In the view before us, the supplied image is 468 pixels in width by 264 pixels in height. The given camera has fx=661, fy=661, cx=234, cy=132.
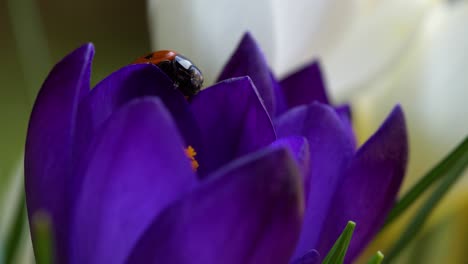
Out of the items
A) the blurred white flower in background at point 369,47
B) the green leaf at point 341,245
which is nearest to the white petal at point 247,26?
the blurred white flower in background at point 369,47

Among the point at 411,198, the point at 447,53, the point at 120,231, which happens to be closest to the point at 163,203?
the point at 120,231

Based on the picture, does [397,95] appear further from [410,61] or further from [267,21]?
[267,21]

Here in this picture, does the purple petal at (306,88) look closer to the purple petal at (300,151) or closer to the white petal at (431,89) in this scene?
the purple petal at (300,151)

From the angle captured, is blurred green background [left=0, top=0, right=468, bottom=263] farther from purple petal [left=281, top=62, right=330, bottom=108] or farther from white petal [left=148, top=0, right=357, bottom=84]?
purple petal [left=281, top=62, right=330, bottom=108]

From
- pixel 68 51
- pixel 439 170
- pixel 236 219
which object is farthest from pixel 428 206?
pixel 68 51

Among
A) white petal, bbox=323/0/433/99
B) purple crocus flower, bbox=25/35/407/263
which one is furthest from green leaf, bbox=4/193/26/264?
white petal, bbox=323/0/433/99

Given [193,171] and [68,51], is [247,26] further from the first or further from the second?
[68,51]

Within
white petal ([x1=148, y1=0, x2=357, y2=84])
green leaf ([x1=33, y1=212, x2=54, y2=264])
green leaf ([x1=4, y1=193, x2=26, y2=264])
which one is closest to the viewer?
green leaf ([x1=33, y1=212, x2=54, y2=264])
